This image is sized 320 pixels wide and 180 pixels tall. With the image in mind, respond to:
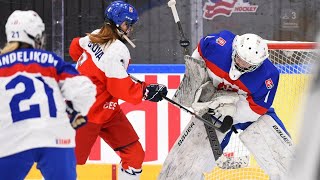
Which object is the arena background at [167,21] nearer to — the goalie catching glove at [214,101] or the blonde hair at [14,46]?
the goalie catching glove at [214,101]

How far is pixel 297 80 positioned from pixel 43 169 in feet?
6.65

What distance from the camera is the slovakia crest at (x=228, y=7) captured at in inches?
240

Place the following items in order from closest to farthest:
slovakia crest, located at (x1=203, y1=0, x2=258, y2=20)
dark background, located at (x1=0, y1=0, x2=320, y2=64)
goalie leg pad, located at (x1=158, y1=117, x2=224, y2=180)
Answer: goalie leg pad, located at (x1=158, y1=117, x2=224, y2=180) < dark background, located at (x1=0, y1=0, x2=320, y2=64) < slovakia crest, located at (x1=203, y1=0, x2=258, y2=20)

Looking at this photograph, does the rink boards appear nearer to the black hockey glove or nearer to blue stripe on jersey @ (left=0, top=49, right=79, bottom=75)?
the black hockey glove

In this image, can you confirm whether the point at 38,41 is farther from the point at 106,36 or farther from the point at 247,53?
the point at 247,53

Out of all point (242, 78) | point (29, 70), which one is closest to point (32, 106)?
point (29, 70)

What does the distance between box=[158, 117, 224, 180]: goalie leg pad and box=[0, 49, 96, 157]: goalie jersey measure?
1.09 m

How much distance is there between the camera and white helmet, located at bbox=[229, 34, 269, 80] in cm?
283

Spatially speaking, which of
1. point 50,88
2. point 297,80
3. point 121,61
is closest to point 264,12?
point 297,80

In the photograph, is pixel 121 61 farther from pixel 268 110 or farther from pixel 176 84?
pixel 176 84

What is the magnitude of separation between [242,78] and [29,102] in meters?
1.26

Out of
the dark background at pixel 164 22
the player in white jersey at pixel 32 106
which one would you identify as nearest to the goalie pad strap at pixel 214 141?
the player in white jersey at pixel 32 106

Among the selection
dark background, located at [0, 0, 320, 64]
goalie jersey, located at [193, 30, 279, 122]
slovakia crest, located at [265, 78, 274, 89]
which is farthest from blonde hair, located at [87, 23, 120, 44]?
dark background, located at [0, 0, 320, 64]

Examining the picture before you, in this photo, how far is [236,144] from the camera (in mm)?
3641
